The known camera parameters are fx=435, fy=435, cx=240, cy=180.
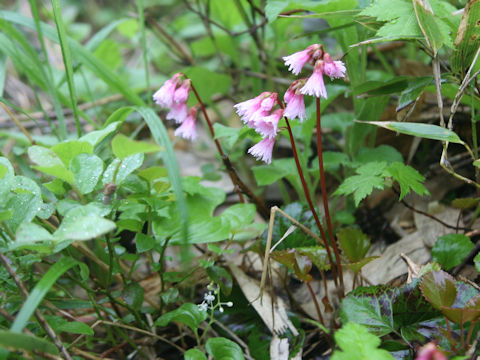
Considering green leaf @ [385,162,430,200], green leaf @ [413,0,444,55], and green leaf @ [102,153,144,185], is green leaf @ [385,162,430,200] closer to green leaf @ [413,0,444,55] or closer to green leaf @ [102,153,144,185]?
green leaf @ [413,0,444,55]

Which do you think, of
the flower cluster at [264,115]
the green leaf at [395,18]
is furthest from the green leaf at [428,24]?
the flower cluster at [264,115]

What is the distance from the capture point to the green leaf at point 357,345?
81 cm

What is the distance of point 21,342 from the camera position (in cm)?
77

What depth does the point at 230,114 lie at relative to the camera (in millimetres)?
2709

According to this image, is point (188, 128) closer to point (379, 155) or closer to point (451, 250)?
point (379, 155)

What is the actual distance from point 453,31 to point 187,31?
2154 mm

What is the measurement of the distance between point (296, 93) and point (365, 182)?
37 centimetres

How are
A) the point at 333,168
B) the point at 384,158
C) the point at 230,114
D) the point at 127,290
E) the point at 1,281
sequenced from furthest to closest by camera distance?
1. the point at 230,114
2. the point at 333,168
3. the point at 384,158
4. the point at 127,290
5. the point at 1,281

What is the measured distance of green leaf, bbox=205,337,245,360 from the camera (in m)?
1.06

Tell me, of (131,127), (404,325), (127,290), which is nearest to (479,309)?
(404,325)

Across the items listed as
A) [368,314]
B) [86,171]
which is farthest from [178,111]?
[368,314]

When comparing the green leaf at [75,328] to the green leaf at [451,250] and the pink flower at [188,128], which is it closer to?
the pink flower at [188,128]

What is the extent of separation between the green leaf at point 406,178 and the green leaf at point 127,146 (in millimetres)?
735

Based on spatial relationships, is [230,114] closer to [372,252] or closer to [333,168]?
[333,168]
